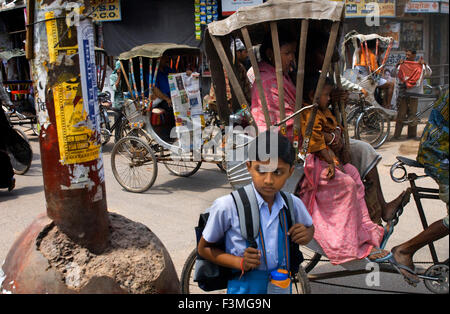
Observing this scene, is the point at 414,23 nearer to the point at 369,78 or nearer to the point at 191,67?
the point at 369,78

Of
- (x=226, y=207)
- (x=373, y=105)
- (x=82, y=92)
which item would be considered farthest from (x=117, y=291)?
(x=373, y=105)

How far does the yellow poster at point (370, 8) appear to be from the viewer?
12258mm

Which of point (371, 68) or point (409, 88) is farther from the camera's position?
point (409, 88)

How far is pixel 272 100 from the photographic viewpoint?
3.01 metres

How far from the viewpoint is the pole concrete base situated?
2.12 m

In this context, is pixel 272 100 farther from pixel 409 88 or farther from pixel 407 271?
pixel 409 88

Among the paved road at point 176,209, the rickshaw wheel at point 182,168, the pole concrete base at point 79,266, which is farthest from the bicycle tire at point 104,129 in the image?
the pole concrete base at point 79,266

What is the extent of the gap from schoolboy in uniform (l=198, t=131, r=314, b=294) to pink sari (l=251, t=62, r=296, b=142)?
96cm

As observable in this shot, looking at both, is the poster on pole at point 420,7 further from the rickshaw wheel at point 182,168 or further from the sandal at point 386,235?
the sandal at point 386,235

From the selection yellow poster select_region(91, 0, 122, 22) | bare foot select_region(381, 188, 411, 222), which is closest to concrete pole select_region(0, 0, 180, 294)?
bare foot select_region(381, 188, 411, 222)

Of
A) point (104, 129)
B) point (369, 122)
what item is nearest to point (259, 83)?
point (369, 122)

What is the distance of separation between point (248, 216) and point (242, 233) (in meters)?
0.08

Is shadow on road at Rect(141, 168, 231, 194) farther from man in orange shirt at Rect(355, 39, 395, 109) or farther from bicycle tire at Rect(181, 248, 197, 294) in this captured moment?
man in orange shirt at Rect(355, 39, 395, 109)

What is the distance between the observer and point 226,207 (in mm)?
1989
